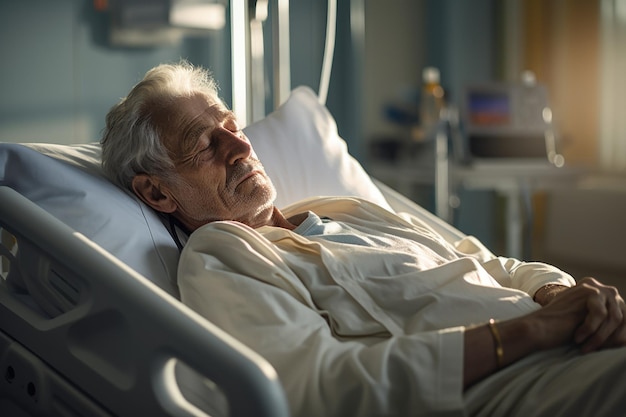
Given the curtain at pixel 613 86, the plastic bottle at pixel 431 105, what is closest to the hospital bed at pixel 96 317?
the plastic bottle at pixel 431 105

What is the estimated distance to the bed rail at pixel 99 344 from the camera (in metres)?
0.82

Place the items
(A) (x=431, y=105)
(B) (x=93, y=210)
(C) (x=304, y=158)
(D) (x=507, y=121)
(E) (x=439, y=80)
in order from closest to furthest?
(B) (x=93, y=210)
(C) (x=304, y=158)
(D) (x=507, y=121)
(A) (x=431, y=105)
(E) (x=439, y=80)

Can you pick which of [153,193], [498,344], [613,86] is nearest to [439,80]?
[613,86]

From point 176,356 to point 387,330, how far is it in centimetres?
37

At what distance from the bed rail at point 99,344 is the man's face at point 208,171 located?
314 mm

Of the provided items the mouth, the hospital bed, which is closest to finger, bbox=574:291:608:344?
the hospital bed

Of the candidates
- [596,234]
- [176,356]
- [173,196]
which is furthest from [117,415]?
[596,234]

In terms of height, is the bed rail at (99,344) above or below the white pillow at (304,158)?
below

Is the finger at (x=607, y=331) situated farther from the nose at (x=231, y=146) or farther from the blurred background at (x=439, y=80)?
the blurred background at (x=439, y=80)

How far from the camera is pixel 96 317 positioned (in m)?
1.05

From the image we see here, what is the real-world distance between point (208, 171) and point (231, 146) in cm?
6

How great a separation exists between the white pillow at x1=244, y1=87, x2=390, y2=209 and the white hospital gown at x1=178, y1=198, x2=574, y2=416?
362 millimetres

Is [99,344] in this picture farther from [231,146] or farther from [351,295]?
Result: [231,146]

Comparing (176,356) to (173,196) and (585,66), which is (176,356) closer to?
(173,196)
